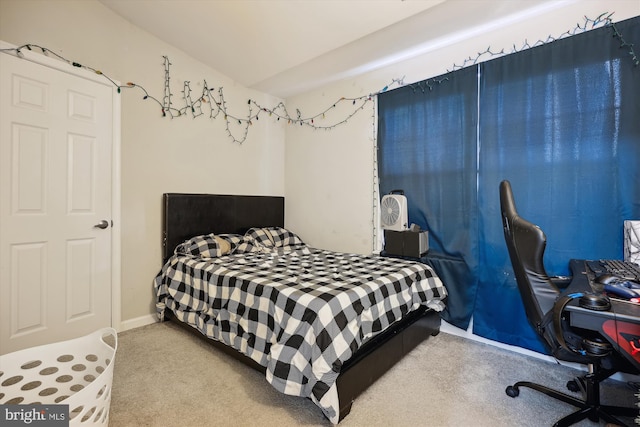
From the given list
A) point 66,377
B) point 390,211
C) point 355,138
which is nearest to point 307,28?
point 355,138

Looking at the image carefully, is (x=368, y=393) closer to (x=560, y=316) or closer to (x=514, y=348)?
(x=560, y=316)

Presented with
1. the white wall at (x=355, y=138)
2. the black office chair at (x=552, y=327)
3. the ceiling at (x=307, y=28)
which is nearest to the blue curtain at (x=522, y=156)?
the white wall at (x=355, y=138)

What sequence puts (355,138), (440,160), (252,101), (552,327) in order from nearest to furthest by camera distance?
(552,327), (440,160), (355,138), (252,101)

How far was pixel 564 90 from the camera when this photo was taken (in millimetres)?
2100

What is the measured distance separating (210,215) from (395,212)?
195cm

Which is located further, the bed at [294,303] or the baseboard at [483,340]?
the baseboard at [483,340]

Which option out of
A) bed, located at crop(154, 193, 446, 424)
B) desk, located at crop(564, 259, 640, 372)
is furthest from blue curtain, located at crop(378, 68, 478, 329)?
desk, located at crop(564, 259, 640, 372)

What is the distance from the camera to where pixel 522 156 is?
2266mm

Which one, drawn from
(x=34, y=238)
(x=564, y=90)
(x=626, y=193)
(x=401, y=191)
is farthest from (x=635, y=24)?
(x=34, y=238)

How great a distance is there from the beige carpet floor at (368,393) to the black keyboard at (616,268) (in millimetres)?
796

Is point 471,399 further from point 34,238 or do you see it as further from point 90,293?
point 34,238

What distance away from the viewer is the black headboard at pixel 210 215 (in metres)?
2.93

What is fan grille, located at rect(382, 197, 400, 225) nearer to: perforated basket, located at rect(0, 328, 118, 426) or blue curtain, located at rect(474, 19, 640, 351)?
blue curtain, located at rect(474, 19, 640, 351)

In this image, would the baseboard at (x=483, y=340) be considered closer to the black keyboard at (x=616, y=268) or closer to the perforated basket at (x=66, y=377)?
the black keyboard at (x=616, y=268)
